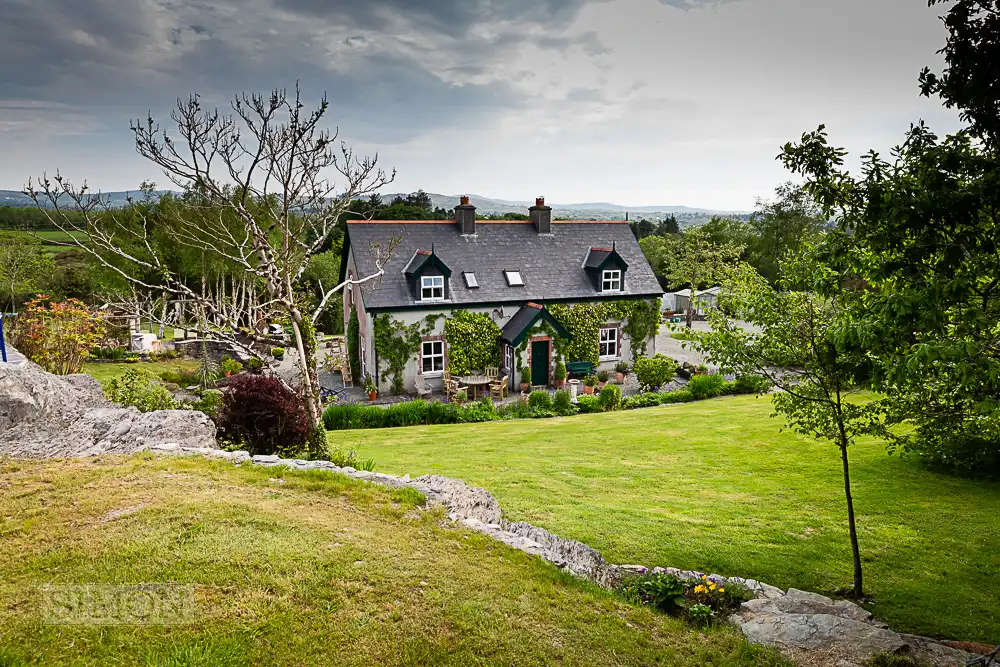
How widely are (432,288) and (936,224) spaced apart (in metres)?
21.0

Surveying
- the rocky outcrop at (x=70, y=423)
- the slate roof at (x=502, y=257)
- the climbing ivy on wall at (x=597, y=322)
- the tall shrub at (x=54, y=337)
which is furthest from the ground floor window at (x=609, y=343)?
the tall shrub at (x=54, y=337)

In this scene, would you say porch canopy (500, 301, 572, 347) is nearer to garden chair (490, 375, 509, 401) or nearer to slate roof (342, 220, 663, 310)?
slate roof (342, 220, 663, 310)

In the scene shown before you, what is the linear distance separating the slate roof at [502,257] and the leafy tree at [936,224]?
20036 millimetres

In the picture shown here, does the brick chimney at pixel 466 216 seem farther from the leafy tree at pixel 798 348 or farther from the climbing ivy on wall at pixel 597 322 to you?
the leafy tree at pixel 798 348

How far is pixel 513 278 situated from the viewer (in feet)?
88.2

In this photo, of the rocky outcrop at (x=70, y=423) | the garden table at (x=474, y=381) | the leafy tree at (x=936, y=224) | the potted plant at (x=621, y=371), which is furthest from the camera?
the potted plant at (x=621, y=371)

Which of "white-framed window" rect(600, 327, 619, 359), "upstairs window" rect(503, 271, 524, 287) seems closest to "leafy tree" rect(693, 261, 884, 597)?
"upstairs window" rect(503, 271, 524, 287)

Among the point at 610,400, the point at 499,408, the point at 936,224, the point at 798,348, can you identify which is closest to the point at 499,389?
the point at 499,408

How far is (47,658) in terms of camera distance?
5.34 meters

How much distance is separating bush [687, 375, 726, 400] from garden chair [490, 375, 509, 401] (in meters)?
7.82

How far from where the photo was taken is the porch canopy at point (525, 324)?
25.5m

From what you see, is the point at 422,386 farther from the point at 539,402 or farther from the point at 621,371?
the point at 621,371

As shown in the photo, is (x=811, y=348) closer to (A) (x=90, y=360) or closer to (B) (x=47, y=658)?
(B) (x=47, y=658)

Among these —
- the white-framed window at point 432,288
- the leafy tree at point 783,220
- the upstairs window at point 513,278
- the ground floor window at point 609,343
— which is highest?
the leafy tree at point 783,220
